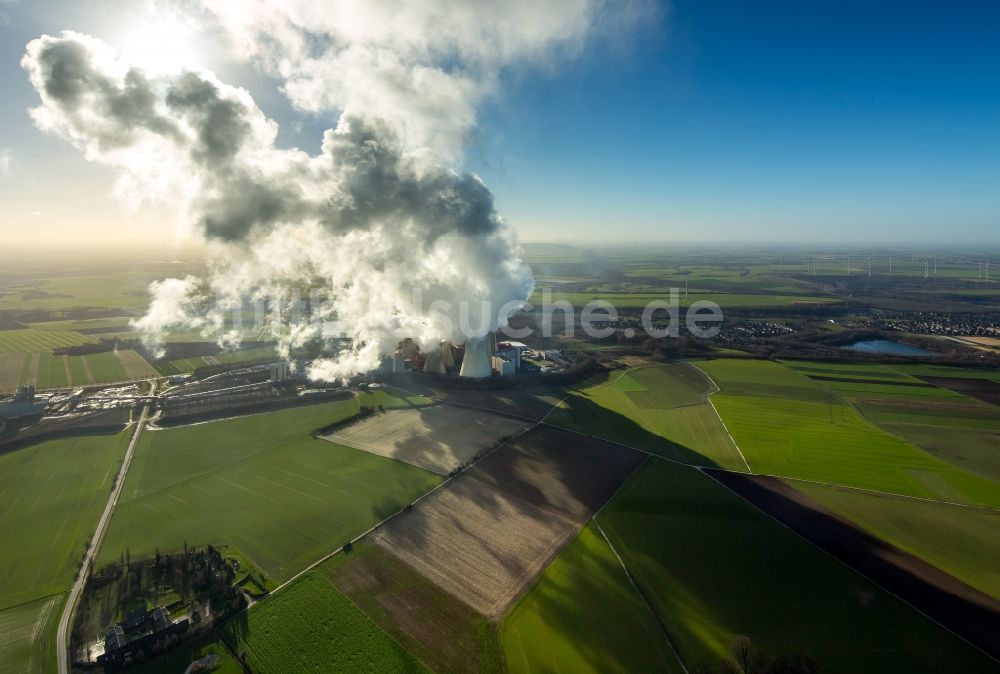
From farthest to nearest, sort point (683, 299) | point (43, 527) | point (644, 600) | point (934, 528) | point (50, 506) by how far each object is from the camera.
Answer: point (683, 299) < point (50, 506) < point (43, 527) < point (934, 528) < point (644, 600)

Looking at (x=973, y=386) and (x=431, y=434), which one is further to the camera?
(x=973, y=386)

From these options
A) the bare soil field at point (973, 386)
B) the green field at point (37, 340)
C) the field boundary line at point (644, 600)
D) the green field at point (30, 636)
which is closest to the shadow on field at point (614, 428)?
the field boundary line at point (644, 600)

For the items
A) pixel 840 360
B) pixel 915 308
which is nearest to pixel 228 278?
pixel 840 360

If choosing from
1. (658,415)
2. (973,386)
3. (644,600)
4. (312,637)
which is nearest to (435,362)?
(658,415)

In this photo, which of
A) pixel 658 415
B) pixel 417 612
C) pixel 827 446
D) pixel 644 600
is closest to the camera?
pixel 417 612

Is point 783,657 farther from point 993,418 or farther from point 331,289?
point 331,289

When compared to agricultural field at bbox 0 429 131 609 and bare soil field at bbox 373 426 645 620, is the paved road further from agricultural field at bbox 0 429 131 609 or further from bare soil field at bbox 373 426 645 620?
bare soil field at bbox 373 426 645 620

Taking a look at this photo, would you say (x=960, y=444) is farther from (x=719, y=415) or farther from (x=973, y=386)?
(x=973, y=386)

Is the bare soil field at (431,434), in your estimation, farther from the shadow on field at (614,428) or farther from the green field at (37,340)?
the green field at (37,340)
